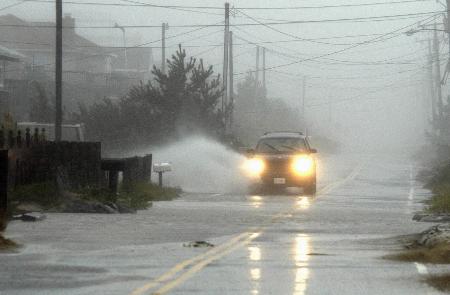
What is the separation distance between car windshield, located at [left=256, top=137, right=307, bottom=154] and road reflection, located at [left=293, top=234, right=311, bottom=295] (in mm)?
18920

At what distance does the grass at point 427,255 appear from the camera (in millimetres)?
15953

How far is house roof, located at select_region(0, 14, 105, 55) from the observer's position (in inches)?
4619

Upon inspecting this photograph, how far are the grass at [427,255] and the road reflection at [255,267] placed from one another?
1.79 m

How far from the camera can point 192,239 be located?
19.2m

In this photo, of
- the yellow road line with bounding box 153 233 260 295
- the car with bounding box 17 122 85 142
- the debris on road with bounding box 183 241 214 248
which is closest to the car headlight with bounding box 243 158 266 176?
the car with bounding box 17 122 85 142

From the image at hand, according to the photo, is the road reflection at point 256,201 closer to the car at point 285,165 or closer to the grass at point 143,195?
the grass at point 143,195

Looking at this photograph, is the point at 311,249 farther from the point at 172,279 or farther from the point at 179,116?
the point at 179,116

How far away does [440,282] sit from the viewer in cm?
1366

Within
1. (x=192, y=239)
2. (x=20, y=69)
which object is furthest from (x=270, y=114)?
(x=192, y=239)

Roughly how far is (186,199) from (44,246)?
51.8 feet

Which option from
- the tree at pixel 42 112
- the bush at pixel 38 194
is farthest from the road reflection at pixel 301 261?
the tree at pixel 42 112

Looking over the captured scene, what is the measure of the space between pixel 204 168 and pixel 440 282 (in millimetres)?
31665

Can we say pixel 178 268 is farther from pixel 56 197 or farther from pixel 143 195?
pixel 143 195

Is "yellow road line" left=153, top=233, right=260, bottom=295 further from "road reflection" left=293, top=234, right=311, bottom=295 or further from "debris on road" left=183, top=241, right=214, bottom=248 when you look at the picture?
"road reflection" left=293, top=234, right=311, bottom=295
